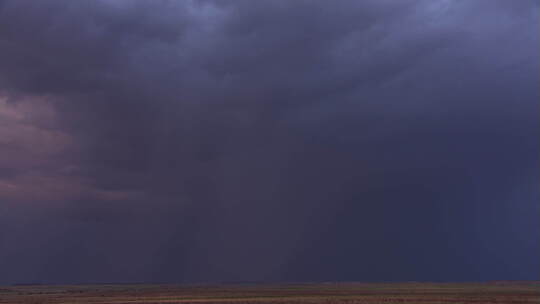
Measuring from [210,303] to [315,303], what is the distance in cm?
1791

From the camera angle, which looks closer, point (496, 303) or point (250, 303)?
point (496, 303)

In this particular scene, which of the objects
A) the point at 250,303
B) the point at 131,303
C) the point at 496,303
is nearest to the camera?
the point at 496,303

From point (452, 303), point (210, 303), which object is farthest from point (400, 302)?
point (210, 303)

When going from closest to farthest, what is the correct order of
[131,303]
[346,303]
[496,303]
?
[496,303]
[346,303]
[131,303]

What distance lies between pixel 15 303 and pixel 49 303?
→ 21.6 ft

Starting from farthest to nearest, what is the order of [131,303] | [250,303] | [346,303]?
1. [131,303]
2. [250,303]
3. [346,303]

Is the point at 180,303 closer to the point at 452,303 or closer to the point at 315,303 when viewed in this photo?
the point at 315,303

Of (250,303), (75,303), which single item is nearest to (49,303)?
(75,303)

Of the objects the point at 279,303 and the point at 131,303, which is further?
the point at 131,303

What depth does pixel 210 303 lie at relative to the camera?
3541 inches

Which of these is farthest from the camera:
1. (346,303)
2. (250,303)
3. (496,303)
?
(250,303)

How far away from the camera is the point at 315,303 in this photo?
8081cm

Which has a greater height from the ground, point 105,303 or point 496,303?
point 105,303

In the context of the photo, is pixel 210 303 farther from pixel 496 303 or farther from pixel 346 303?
pixel 496 303
